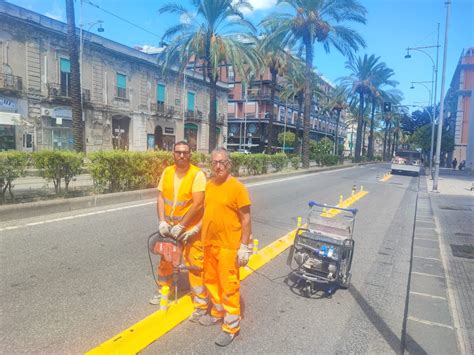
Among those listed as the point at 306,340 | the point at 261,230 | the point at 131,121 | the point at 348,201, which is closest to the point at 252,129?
the point at 131,121

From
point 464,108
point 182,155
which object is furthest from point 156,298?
point 464,108

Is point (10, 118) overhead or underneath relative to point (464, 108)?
underneath

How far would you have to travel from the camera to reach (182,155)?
342 centimetres

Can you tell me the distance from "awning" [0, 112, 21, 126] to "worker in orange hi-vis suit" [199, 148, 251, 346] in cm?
2538

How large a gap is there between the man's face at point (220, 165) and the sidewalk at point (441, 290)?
221 cm

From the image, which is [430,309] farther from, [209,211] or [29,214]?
[29,214]

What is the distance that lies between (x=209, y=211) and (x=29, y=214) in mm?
5557

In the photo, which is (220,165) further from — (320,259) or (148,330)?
(320,259)

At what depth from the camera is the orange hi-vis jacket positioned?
3441 mm

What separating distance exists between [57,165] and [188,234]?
6.30 metres

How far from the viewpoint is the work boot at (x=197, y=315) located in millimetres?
3426

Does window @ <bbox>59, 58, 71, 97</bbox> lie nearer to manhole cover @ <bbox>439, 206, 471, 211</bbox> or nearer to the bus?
manhole cover @ <bbox>439, 206, 471, 211</bbox>

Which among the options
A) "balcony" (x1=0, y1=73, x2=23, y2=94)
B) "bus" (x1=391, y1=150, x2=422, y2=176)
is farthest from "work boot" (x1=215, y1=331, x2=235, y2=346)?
"bus" (x1=391, y1=150, x2=422, y2=176)

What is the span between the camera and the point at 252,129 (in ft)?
213
